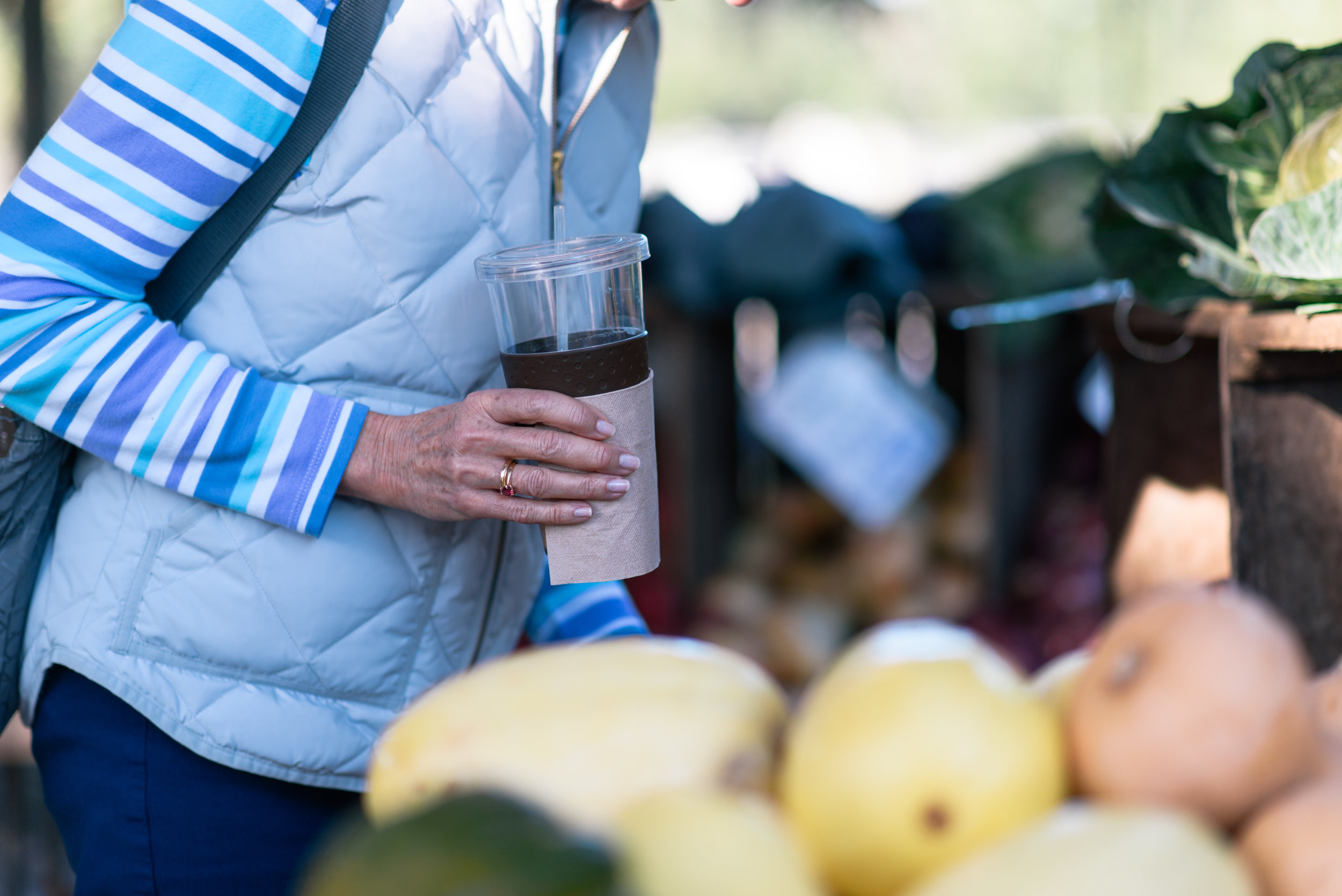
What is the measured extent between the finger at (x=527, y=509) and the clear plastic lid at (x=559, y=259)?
0.61ft

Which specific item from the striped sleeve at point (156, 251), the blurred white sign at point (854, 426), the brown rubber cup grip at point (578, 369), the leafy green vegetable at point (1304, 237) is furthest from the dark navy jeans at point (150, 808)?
the blurred white sign at point (854, 426)

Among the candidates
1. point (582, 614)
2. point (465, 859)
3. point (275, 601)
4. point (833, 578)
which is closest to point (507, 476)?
point (275, 601)

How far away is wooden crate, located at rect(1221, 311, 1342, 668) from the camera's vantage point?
1227 mm

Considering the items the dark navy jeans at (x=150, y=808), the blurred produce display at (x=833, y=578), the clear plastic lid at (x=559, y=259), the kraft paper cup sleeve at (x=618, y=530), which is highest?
the clear plastic lid at (x=559, y=259)

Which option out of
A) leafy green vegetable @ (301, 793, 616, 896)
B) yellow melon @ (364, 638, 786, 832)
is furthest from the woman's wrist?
leafy green vegetable @ (301, 793, 616, 896)

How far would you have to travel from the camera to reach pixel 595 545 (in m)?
1.01

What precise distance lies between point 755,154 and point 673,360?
9715mm

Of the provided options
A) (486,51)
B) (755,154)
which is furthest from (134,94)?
(755,154)

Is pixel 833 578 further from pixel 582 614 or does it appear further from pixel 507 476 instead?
pixel 507 476

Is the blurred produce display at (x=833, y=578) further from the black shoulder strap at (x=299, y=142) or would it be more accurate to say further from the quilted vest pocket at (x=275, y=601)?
the black shoulder strap at (x=299, y=142)

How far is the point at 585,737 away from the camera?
62 centimetres

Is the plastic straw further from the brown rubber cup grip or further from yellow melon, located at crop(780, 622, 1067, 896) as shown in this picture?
yellow melon, located at crop(780, 622, 1067, 896)

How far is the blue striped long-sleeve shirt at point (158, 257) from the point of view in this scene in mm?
957

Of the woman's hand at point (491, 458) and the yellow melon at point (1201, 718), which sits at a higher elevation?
the woman's hand at point (491, 458)
